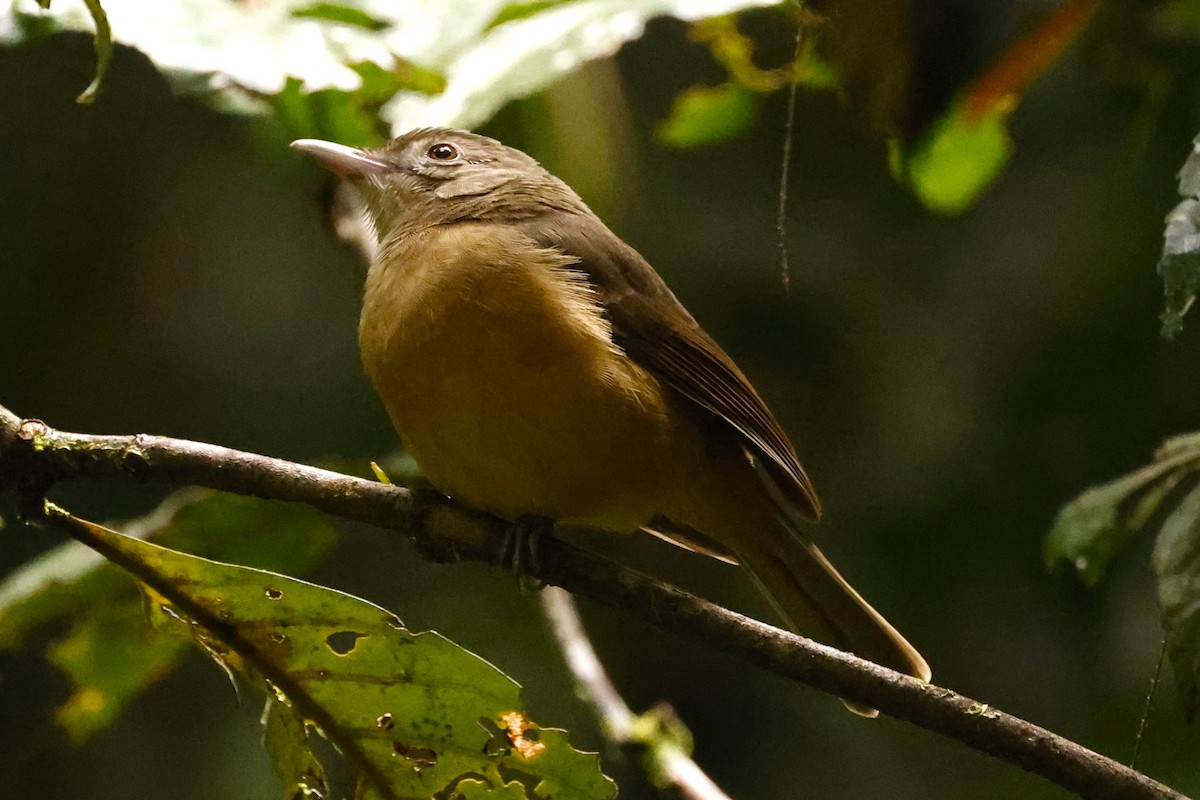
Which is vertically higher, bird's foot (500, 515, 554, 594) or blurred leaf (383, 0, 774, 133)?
blurred leaf (383, 0, 774, 133)

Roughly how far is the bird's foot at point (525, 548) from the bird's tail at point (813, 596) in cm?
79

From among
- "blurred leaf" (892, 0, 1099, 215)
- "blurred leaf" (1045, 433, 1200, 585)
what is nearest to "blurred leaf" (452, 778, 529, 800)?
"blurred leaf" (1045, 433, 1200, 585)

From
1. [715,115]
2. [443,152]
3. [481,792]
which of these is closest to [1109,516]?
[481,792]

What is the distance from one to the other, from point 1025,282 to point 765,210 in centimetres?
112

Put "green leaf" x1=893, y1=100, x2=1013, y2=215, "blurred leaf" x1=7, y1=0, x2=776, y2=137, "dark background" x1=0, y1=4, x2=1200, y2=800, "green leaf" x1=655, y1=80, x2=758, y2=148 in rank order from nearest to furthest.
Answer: "blurred leaf" x1=7, y1=0, x2=776, y2=137 → "green leaf" x1=893, y1=100, x2=1013, y2=215 → "green leaf" x1=655, y1=80, x2=758, y2=148 → "dark background" x1=0, y1=4, x2=1200, y2=800

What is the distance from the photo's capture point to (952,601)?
4891 millimetres

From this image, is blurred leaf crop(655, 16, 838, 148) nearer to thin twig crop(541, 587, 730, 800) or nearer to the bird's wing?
the bird's wing

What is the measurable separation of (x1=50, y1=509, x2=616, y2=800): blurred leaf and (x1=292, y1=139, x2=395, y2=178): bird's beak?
1467 millimetres

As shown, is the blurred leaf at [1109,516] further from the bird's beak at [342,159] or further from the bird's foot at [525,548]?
the bird's beak at [342,159]

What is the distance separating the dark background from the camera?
4.76 m

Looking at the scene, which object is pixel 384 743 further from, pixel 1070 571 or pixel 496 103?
pixel 1070 571

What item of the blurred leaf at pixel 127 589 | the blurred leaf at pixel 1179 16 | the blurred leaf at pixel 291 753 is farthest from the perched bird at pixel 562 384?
the blurred leaf at pixel 1179 16

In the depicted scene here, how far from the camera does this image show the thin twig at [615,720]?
358 cm

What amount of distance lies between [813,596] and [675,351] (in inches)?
30.1
